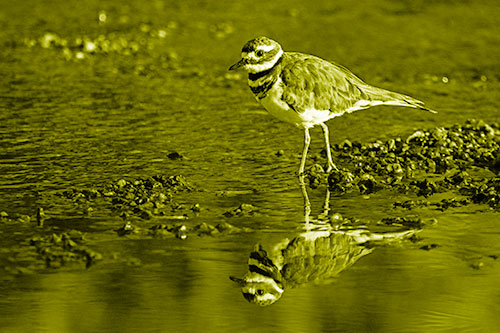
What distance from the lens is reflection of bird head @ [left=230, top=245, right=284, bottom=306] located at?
721 centimetres

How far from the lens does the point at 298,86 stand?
10.0m

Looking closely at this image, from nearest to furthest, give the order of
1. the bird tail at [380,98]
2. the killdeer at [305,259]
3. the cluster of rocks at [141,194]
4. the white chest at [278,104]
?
the killdeer at [305,259] → the cluster of rocks at [141,194] → the white chest at [278,104] → the bird tail at [380,98]

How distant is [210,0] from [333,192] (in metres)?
10.2

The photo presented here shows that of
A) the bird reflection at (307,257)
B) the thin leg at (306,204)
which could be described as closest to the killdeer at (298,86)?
the thin leg at (306,204)

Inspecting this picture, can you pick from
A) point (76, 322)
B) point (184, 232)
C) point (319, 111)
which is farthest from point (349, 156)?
point (76, 322)

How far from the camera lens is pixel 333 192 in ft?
31.9

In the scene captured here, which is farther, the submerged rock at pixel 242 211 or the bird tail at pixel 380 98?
the bird tail at pixel 380 98

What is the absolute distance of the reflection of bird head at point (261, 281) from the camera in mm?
7211

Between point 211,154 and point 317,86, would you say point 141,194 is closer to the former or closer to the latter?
point 211,154

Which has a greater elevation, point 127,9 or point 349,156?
point 127,9

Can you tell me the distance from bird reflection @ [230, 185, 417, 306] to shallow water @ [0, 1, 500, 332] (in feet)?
0.29

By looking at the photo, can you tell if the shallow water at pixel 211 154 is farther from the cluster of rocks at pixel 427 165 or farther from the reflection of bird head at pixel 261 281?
the cluster of rocks at pixel 427 165

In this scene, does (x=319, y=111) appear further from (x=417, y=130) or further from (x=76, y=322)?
(x=76, y=322)

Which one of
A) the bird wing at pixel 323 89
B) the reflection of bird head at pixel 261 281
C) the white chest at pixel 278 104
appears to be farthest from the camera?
the bird wing at pixel 323 89
